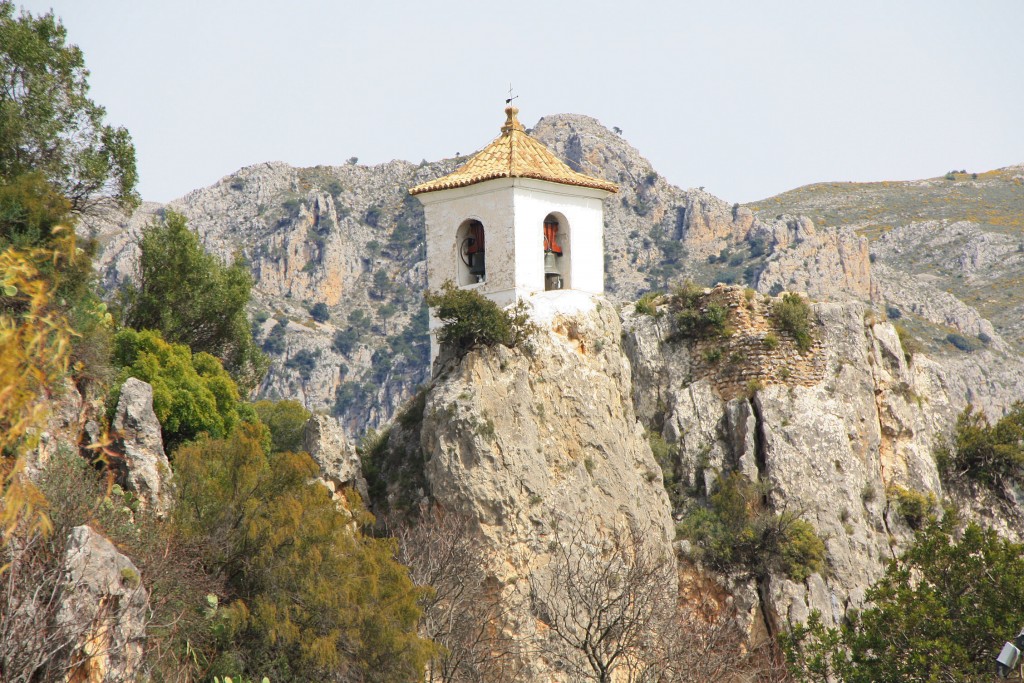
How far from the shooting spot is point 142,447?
26.9 meters

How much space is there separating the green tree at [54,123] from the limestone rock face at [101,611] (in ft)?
49.2

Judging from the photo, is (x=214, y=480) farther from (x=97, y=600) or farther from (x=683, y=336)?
(x=683, y=336)

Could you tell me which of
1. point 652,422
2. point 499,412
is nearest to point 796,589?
point 652,422

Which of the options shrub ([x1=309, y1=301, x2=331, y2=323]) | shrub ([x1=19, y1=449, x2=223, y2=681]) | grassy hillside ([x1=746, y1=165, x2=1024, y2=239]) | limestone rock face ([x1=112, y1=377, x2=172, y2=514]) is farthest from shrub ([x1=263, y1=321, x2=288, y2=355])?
shrub ([x1=19, y1=449, x2=223, y2=681])

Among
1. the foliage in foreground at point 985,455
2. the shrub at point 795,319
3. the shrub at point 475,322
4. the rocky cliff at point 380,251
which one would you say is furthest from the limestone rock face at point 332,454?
the rocky cliff at point 380,251

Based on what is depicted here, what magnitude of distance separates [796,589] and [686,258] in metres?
65.0

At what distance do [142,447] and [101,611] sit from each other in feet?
25.1

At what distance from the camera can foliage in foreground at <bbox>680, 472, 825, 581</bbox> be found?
3166 centimetres

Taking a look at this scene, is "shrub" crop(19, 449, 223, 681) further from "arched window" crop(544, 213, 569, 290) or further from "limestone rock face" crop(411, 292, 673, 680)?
"arched window" crop(544, 213, 569, 290)

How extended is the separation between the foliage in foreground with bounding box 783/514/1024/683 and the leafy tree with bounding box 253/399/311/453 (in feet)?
45.4

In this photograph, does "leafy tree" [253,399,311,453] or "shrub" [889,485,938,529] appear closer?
"leafy tree" [253,399,311,453]

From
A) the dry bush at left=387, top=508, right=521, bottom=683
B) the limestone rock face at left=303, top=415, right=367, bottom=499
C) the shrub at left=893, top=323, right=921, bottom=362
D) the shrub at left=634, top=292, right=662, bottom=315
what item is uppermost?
the shrub at left=634, top=292, right=662, bottom=315

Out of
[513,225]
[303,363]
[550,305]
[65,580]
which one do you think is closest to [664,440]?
[550,305]

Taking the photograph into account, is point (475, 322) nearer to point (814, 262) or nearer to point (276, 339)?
point (276, 339)
